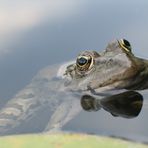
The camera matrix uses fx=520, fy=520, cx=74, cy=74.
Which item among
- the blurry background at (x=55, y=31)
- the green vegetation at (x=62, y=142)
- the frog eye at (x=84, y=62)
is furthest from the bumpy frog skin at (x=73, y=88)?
the green vegetation at (x=62, y=142)

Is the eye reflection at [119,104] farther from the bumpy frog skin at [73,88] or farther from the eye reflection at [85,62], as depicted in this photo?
the eye reflection at [85,62]

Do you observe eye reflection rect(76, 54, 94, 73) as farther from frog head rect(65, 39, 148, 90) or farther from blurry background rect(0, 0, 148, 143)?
blurry background rect(0, 0, 148, 143)

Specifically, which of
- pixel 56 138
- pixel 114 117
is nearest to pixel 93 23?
pixel 114 117

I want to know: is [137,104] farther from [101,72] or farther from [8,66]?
[8,66]

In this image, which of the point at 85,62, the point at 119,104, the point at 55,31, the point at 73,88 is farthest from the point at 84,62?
the point at 55,31

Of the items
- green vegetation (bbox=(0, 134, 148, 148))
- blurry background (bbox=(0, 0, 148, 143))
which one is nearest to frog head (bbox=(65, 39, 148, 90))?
blurry background (bbox=(0, 0, 148, 143))

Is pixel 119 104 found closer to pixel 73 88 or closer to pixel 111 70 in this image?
pixel 111 70
